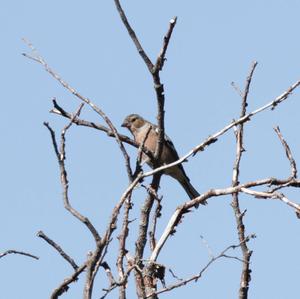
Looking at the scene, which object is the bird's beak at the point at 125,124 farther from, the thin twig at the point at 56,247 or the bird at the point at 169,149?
the thin twig at the point at 56,247

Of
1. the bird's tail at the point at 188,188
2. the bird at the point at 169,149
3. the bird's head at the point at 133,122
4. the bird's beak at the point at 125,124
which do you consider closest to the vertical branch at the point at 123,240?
the bird at the point at 169,149

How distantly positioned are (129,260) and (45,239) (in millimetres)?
982

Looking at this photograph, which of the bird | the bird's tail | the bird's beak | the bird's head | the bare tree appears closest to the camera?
the bare tree

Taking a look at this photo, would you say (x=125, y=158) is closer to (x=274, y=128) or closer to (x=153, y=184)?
(x=274, y=128)

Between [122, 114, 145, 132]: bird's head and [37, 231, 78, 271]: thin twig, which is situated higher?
[122, 114, 145, 132]: bird's head

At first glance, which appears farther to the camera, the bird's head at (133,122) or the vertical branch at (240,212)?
the bird's head at (133,122)

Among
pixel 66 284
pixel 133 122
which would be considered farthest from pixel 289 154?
pixel 133 122

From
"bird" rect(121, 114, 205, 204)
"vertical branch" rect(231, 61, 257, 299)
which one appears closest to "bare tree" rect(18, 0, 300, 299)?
"vertical branch" rect(231, 61, 257, 299)

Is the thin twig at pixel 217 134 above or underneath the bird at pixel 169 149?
underneath

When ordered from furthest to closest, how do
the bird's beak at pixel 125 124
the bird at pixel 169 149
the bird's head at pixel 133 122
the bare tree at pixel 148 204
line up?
1. the bird's beak at pixel 125 124
2. the bird's head at pixel 133 122
3. the bird at pixel 169 149
4. the bare tree at pixel 148 204

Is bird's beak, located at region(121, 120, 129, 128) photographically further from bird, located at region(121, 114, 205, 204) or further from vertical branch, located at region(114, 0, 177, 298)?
vertical branch, located at region(114, 0, 177, 298)

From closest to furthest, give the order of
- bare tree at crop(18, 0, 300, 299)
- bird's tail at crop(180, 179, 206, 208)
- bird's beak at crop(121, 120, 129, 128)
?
bare tree at crop(18, 0, 300, 299)
bird's tail at crop(180, 179, 206, 208)
bird's beak at crop(121, 120, 129, 128)

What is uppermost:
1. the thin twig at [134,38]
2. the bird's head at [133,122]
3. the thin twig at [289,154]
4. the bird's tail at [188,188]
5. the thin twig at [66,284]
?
the bird's head at [133,122]

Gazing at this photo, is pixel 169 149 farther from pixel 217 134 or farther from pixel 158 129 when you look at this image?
pixel 217 134
